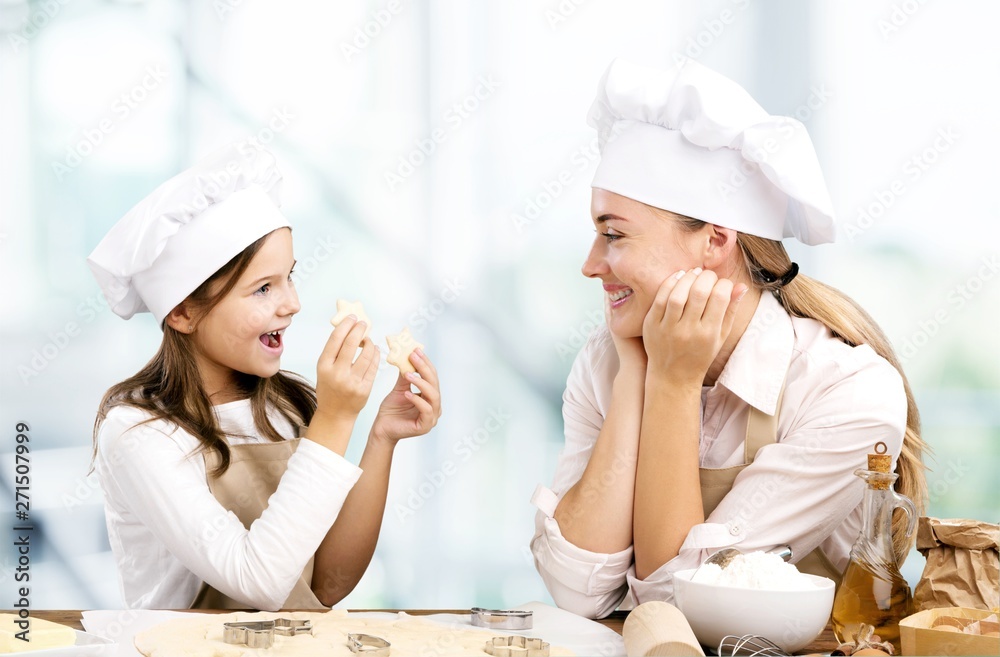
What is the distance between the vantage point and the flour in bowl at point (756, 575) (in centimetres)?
126

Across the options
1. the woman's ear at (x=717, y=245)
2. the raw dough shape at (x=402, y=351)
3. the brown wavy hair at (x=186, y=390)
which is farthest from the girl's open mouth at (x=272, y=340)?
the woman's ear at (x=717, y=245)

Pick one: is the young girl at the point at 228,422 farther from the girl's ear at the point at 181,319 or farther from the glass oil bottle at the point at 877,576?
the glass oil bottle at the point at 877,576

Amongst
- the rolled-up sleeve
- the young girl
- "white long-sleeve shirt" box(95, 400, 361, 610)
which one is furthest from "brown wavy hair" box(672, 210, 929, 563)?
"white long-sleeve shirt" box(95, 400, 361, 610)

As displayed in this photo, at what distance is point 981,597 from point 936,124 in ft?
7.09

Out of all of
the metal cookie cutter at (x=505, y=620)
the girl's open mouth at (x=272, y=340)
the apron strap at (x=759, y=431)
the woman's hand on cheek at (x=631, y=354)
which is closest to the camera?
the metal cookie cutter at (x=505, y=620)

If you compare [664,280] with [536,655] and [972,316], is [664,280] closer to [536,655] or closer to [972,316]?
[536,655]

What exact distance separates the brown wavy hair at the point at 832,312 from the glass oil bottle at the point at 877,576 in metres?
0.47

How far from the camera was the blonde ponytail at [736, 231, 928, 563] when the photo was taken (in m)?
1.79

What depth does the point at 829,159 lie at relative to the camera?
309cm

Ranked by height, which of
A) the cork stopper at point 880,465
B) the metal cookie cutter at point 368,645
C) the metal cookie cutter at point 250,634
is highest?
the cork stopper at point 880,465

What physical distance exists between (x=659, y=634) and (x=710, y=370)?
88 centimetres

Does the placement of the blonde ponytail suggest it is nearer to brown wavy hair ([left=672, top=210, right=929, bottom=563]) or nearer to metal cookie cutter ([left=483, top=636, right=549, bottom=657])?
brown wavy hair ([left=672, top=210, right=929, bottom=563])

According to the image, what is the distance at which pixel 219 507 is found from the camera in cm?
170

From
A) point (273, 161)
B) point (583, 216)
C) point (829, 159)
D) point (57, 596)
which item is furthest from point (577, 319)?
point (57, 596)
